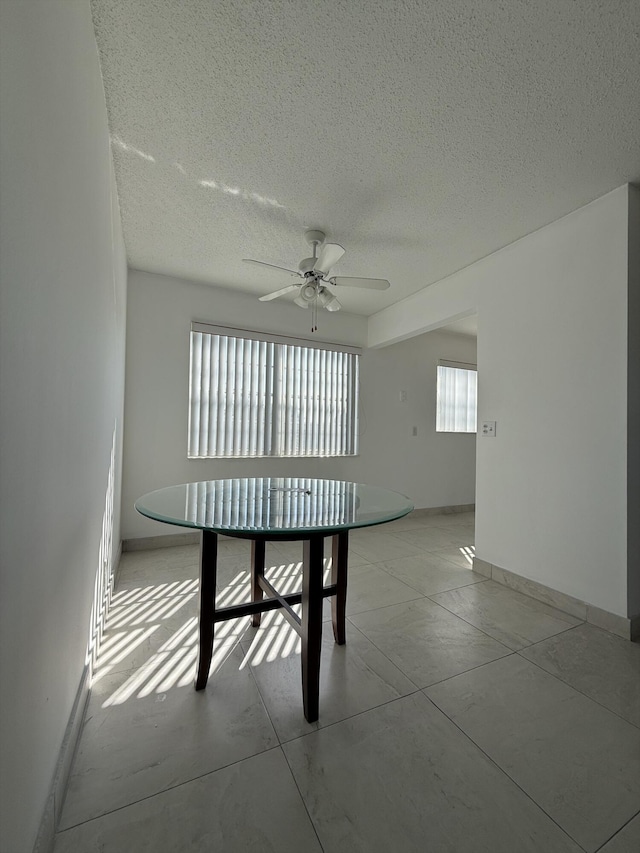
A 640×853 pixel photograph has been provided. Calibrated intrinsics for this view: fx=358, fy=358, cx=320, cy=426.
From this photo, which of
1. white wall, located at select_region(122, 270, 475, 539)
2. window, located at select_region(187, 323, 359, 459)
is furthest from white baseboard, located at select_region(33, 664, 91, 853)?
window, located at select_region(187, 323, 359, 459)

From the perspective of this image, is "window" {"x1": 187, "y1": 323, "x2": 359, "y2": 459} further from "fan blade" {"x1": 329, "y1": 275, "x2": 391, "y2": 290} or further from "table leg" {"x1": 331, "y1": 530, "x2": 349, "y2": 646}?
"table leg" {"x1": 331, "y1": 530, "x2": 349, "y2": 646}

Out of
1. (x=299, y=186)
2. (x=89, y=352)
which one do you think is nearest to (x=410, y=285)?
(x=299, y=186)

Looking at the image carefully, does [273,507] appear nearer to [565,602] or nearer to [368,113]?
[368,113]

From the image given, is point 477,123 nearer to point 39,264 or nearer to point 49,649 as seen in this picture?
point 39,264

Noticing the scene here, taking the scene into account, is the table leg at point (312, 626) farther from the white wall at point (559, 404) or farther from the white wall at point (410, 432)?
the white wall at point (410, 432)

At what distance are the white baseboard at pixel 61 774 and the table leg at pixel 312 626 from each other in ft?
2.59

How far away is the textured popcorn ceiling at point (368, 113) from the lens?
4.33 ft

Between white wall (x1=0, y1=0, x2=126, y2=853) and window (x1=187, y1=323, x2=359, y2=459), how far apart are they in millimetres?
2307

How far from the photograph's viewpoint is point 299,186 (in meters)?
2.21

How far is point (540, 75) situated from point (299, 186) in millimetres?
1271

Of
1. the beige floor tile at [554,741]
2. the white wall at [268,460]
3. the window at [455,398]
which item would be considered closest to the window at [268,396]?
the white wall at [268,460]

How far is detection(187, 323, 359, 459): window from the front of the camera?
3750mm

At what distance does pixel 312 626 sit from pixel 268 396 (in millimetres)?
2907

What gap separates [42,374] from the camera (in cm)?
84
